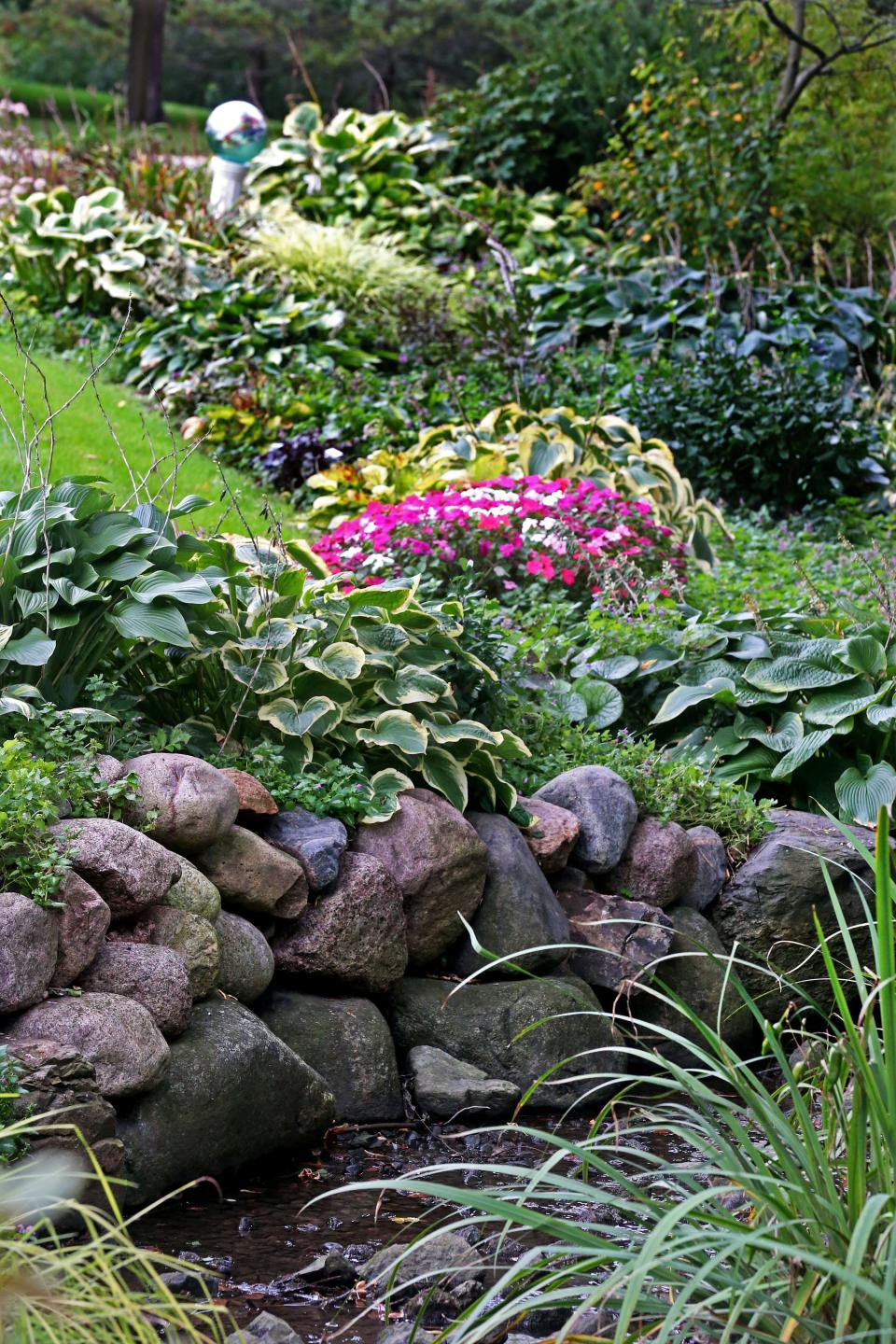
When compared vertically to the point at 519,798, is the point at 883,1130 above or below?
above

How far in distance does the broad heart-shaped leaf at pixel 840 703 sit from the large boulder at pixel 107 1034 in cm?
266

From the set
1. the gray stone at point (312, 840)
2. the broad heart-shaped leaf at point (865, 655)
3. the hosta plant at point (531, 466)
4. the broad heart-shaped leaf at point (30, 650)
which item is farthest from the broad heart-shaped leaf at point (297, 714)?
the hosta plant at point (531, 466)

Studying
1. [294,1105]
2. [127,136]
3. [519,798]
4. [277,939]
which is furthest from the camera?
[127,136]

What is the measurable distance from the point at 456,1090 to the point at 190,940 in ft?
2.52

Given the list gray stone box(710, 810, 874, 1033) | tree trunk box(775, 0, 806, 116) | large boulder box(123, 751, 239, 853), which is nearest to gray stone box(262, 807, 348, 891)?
large boulder box(123, 751, 239, 853)

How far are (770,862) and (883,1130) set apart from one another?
2.54 metres

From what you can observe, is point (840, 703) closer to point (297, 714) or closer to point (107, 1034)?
point (297, 714)

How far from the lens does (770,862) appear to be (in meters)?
4.24

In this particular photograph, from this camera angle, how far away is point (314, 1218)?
278 centimetres

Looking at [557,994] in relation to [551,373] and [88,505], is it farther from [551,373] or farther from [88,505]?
[551,373]

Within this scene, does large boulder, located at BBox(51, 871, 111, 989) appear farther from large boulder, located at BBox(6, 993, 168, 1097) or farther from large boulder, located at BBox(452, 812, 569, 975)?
large boulder, located at BBox(452, 812, 569, 975)

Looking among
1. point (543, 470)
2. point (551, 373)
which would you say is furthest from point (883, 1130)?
point (551, 373)

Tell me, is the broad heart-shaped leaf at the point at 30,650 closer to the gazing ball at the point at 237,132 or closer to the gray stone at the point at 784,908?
the gray stone at the point at 784,908

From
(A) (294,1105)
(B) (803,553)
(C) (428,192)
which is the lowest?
(B) (803,553)
